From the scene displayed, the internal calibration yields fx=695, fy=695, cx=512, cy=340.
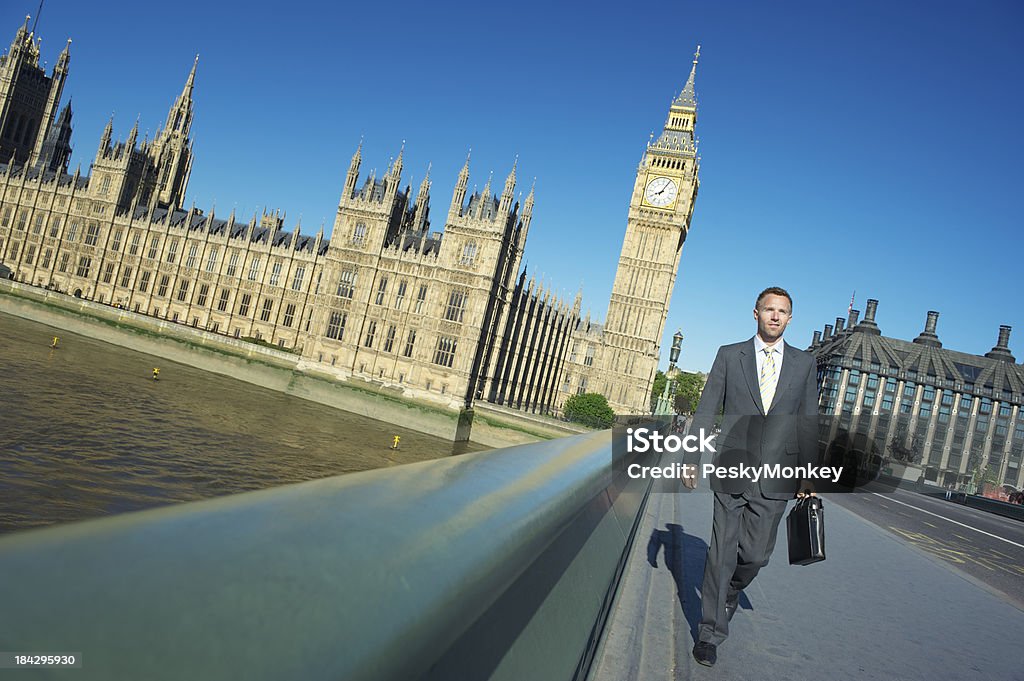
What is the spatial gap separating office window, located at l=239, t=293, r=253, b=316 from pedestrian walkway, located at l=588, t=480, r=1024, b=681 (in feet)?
185

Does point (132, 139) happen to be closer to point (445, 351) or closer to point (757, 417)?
point (445, 351)

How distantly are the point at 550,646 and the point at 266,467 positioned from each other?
2684 cm

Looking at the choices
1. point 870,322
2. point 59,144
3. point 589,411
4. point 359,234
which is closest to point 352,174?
point 359,234

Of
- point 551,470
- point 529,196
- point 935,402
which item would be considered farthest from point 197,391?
point 935,402

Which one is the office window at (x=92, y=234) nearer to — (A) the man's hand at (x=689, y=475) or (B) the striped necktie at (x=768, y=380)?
(A) the man's hand at (x=689, y=475)

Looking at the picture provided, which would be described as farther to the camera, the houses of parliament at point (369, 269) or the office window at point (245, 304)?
the office window at point (245, 304)

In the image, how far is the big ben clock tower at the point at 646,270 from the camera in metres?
61.5

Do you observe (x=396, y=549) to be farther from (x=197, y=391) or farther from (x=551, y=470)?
(x=197, y=391)

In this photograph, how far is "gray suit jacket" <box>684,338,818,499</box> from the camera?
159 inches

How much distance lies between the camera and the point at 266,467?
1053 inches

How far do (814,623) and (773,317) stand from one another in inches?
76.2

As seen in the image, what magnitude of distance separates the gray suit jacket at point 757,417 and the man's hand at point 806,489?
49 mm

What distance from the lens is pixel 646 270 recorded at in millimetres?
62656

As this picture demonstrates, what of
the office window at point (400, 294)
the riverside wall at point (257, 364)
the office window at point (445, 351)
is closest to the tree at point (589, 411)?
the riverside wall at point (257, 364)
